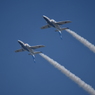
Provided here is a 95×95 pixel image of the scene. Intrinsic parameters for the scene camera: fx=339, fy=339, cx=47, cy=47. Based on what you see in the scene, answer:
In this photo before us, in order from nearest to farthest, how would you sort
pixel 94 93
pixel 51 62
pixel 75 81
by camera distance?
pixel 94 93 → pixel 75 81 → pixel 51 62

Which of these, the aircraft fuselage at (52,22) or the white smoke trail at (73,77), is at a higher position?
the aircraft fuselage at (52,22)

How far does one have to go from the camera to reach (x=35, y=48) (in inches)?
4577

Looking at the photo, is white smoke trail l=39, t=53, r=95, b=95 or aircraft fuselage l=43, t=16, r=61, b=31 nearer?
white smoke trail l=39, t=53, r=95, b=95

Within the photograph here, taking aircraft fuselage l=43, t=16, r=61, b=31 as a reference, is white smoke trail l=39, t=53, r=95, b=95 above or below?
below

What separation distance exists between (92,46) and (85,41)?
5.67m

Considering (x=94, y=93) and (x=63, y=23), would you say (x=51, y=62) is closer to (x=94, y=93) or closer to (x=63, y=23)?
(x=63, y=23)

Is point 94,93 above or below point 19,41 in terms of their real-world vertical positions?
below

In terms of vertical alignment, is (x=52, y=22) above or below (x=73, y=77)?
above

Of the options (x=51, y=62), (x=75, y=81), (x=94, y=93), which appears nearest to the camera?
(x=94, y=93)

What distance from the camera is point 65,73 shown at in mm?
104562

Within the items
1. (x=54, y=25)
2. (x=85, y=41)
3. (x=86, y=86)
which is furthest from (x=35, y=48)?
(x=86, y=86)

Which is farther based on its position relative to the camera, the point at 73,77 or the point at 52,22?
the point at 52,22

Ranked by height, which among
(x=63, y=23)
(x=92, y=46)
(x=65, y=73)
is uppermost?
(x=63, y=23)

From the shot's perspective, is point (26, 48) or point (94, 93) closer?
point (94, 93)
